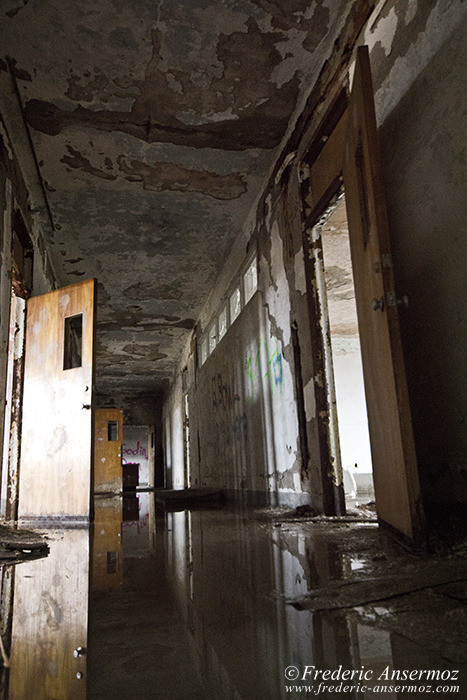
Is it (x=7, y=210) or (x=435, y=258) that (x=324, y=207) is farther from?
(x=7, y=210)

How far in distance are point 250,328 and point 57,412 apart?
7.36 ft

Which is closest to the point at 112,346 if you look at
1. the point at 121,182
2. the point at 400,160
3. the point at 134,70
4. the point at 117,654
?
the point at 121,182

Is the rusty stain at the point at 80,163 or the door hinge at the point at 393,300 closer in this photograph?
the door hinge at the point at 393,300

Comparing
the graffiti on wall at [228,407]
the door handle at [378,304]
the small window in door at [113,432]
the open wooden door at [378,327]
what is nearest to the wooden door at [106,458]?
the small window in door at [113,432]

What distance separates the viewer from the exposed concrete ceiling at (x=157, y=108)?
10.0 feet

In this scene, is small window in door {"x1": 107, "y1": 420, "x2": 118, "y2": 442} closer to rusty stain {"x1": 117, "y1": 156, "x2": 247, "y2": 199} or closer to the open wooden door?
rusty stain {"x1": 117, "y1": 156, "x2": 247, "y2": 199}

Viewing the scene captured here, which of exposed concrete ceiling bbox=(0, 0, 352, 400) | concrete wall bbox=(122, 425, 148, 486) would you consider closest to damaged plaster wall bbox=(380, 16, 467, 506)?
exposed concrete ceiling bbox=(0, 0, 352, 400)

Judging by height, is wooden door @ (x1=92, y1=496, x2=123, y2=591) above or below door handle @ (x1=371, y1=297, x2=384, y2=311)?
below

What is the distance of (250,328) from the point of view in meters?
5.32

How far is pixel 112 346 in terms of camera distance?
34.2 feet

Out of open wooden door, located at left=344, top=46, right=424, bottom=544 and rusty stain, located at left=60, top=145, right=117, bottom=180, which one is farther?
rusty stain, located at left=60, top=145, right=117, bottom=180

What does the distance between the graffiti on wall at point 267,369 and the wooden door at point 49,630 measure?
259cm

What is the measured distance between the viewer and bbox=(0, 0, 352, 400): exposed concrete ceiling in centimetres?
305

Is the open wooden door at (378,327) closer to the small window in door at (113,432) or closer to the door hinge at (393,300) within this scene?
the door hinge at (393,300)
